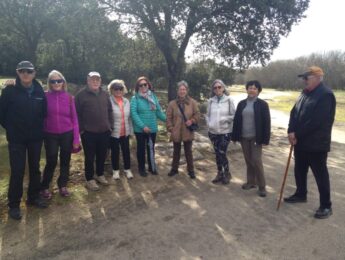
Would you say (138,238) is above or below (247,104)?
below

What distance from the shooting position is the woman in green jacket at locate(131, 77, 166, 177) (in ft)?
20.7

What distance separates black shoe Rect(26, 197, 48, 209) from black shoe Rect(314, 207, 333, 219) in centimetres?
389

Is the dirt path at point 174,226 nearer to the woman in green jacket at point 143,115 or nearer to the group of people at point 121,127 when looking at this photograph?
the group of people at point 121,127

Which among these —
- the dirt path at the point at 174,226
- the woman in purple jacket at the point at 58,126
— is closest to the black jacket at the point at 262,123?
the dirt path at the point at 174,226

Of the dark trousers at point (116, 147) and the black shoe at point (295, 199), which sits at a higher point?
the dark trousers at point (116, 147)

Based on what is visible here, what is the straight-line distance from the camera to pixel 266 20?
12.0 m

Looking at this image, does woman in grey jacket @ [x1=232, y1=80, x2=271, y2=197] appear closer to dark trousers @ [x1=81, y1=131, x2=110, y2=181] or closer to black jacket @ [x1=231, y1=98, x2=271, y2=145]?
black jacket @ [x1=231, y1=98, x2=271, y2=145]

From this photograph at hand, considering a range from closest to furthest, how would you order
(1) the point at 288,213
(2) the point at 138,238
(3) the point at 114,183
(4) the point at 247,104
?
(2) the point at 138,238 < (1) the point at 288,213 < (4) the point at 247,104 < (3) the point at 114,183

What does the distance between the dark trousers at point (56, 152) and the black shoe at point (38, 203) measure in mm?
300

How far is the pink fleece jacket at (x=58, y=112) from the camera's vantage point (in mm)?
5020

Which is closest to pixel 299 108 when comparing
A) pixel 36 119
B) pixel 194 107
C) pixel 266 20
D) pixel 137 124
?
pixel 194 107

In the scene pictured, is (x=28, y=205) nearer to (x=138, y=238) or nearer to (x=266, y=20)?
(x=138, y=238)

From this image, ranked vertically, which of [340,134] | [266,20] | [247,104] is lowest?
[340,134]

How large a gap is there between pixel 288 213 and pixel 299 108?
153cm
